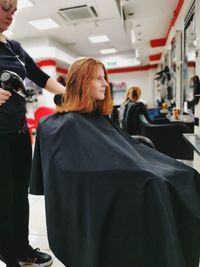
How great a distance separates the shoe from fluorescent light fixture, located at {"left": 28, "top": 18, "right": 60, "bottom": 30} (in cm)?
600

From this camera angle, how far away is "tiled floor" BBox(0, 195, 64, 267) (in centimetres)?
186

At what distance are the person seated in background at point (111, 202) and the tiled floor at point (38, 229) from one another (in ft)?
2.35

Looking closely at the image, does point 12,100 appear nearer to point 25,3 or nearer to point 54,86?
point 54,86

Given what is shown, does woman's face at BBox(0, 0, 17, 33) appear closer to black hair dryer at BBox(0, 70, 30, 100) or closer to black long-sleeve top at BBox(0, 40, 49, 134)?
black long-sleeve top at BBox(0, 40, 49, 134)

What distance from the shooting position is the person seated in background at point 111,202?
40.4 inches

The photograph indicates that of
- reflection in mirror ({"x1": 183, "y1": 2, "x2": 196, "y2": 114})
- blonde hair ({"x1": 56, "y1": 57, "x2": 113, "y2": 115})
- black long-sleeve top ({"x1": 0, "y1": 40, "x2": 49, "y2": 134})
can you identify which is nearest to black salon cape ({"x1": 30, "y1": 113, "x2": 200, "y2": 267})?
blonde hair ({"x1": 56, "y1": 57, "x2": 113, "y2": 115})

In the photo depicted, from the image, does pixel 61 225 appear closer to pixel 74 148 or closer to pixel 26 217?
pixel 74 148

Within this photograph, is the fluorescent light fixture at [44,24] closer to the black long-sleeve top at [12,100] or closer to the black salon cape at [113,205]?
the black long-sleeve top at [12,100]

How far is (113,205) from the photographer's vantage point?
1050mm

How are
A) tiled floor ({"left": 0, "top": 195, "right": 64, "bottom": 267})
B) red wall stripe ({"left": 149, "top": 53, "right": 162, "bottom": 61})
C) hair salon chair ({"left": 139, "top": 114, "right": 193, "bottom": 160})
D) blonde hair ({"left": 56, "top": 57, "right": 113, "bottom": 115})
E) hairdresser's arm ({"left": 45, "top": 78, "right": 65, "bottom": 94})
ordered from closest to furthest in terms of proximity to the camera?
blonde hair ({"left": 56, "top": 57, "right": 113, "bottom": 115}), hairdresser's arm ({"left": 45, "top": 78, "right": 65, "bottom": 94}), tiled floor ({"left": 0, "top": 195, "right": 64, "bottom": 267}), hair salon chair ({"left": 139, "top": 114, "right": 193, "bottom": 160}), red wall stripe ({"left": 149, "top": 53, "right": 162, "bottom": 61})

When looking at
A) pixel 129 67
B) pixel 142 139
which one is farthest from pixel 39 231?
pixel 129 67

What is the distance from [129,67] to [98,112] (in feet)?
38.7

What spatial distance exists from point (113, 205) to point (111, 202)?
0.02 m

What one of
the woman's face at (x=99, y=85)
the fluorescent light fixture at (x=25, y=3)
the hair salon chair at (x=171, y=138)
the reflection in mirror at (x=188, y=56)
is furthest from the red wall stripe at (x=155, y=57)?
the woman's face at (x=99, y=85)
